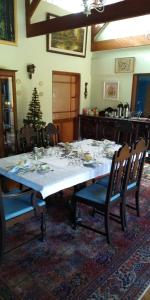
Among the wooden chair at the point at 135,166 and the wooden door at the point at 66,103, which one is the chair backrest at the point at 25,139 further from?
the wooden door at the point at 66,103

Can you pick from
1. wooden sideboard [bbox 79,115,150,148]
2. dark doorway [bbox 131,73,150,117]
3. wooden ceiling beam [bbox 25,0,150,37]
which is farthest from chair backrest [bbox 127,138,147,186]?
dark doorway [bbox 131,73,150,117]

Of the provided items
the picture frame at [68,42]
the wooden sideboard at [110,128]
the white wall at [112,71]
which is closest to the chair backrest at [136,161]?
the wooden sideboard at [110,128]

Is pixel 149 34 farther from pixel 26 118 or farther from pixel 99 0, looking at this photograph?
pixel 26 118

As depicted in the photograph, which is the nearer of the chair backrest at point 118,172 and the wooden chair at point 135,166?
the chair backrest at point 118,172

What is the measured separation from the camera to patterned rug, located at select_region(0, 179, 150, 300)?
5.93 feet

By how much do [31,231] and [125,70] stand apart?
4.32 metres

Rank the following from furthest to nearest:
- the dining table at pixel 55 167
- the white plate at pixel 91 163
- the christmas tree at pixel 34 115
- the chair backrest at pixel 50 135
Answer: the christmas tree at pixel 34 115
the chair backrest at pixel 50 135
the white plate at pixel 91 163
the dining table at pixel 55 167

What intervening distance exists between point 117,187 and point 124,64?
395cm

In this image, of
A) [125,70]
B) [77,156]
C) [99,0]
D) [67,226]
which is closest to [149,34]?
[125,70]

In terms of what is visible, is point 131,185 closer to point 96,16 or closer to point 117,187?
point 117,187

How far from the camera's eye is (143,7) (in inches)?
Result: 120

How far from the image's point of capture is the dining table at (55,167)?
2.15m

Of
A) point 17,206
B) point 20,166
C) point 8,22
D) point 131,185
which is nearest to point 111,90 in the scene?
point 8,22

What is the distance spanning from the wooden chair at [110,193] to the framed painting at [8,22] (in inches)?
132
